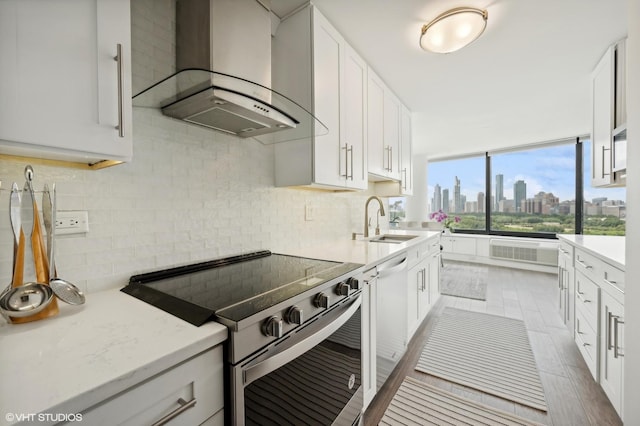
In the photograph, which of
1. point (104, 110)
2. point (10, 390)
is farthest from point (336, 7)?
point (10, 390)

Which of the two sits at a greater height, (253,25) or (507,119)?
(507,119)

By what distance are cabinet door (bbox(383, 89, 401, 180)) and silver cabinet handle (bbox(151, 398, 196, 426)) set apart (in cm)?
244

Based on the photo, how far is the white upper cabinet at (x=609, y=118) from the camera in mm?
2002

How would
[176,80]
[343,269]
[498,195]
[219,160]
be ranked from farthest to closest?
[498,195]
[219,160]
[343,269]
[176,80]

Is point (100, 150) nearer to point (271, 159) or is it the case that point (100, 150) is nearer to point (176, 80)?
point (176, 80)

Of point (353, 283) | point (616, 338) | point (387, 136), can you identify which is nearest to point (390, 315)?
point (353, 283)

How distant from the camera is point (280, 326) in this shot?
78 centimetres

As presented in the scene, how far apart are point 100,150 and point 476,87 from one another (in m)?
3.28

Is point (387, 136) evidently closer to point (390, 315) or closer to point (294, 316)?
point (390, 315)

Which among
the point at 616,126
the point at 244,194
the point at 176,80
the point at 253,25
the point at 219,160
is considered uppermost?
the point at 253,25

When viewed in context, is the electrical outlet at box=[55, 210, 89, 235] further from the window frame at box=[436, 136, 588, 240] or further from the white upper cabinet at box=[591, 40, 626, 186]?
the window frame at box=[436, 136, 588, 240]

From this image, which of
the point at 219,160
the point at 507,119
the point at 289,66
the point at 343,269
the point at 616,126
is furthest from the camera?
the point at 507,119

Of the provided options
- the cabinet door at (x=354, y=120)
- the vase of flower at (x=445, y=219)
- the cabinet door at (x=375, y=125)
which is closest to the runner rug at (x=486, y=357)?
the cabinet door at (x=354, y=120)

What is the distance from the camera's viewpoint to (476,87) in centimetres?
273
